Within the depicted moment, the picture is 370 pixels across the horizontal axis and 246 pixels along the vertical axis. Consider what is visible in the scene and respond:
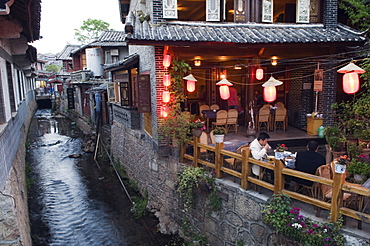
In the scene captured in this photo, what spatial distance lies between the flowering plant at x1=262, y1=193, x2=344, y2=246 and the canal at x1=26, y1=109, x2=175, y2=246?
4835mm

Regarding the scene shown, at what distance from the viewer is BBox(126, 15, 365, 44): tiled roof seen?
955cm

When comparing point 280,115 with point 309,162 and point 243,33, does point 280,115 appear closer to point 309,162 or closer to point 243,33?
point 243,33

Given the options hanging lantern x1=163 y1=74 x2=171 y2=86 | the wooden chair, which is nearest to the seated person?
the wooden chair

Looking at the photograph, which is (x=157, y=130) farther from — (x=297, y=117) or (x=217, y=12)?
(x=297, y=117)

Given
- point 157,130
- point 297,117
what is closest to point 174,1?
point 157,130

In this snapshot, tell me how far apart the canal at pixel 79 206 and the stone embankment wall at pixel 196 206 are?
847 millimetres

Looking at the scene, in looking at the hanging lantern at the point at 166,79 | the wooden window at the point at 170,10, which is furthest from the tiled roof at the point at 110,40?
the hanging lantern at the point at 166,79

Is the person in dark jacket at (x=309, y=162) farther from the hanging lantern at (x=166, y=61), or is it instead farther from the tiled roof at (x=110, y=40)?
the tiled roof at (x=110, y=40)

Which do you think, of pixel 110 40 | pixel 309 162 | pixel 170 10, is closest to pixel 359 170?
pixel 309 162

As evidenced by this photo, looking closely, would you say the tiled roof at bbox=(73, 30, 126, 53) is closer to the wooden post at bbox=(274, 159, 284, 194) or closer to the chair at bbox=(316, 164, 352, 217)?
the wooden post at bbox=(274, 159, 284, 194)

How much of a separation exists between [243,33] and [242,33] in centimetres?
4

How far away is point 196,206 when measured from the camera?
895 centimetres

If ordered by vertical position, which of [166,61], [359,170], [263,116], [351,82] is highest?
[166,61]

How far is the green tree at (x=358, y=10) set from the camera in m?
10.8
